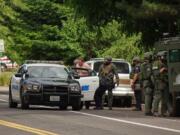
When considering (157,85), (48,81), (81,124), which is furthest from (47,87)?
(81,124)

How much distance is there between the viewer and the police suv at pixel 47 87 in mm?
23359

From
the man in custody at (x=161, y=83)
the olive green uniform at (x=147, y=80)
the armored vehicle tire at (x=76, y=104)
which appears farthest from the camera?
the armored vehicle tire at (x=76, y=104)

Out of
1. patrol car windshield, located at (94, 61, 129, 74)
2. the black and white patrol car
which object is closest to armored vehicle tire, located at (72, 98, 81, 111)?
the black and white patrol car

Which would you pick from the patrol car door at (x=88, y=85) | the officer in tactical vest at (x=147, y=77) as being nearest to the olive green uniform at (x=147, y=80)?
the officer in tactical vest at (x=147, y=77)

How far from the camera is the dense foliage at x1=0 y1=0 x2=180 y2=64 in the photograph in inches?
1126

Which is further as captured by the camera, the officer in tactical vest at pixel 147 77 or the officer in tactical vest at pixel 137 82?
the officer in tactical vest at pixel 137 82

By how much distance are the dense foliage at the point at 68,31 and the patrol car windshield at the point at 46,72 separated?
12.2 ft

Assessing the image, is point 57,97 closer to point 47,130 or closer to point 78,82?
point 78,82

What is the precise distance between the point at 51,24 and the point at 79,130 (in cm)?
4283

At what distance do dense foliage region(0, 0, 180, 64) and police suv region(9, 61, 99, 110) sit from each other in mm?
3925

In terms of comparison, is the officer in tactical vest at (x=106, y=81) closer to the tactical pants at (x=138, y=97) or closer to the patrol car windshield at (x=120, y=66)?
the tactical pants at (x=138, y=97)

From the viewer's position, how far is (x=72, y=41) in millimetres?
54031

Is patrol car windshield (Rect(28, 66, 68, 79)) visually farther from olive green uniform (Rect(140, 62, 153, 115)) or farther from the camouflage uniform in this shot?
the camouflage uniform

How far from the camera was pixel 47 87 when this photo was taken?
2336cm
